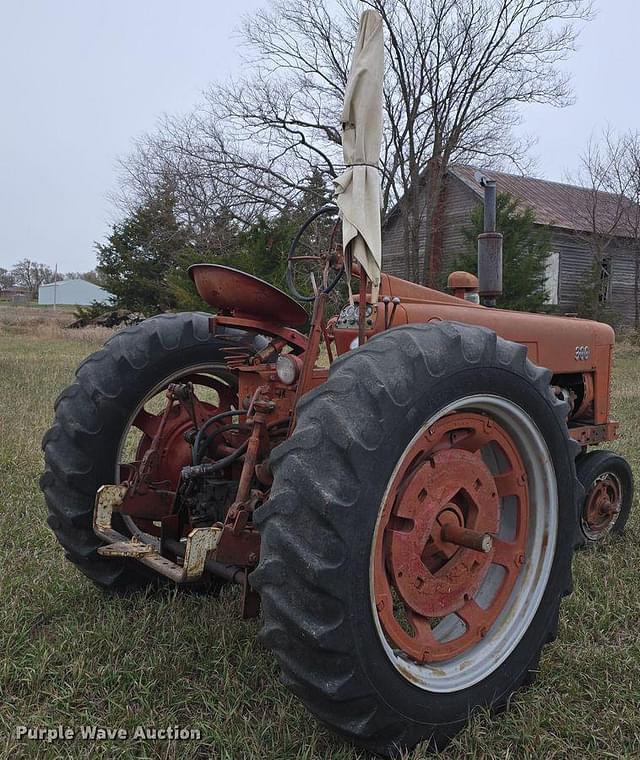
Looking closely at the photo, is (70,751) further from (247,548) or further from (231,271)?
(231,271)

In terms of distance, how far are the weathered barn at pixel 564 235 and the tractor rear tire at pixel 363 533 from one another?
68.5 feet

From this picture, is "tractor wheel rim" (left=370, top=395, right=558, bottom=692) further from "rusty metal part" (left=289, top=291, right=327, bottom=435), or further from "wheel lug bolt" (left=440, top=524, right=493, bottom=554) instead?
"rusty metal part" (left=289, top=291, right=327, bottom=435)

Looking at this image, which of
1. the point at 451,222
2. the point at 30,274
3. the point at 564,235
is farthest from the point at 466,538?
the point at 30,274

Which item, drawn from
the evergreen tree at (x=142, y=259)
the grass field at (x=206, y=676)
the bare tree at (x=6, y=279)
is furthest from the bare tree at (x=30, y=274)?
the grass field at (x=206, y=676)

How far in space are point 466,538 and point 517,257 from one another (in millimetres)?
18178

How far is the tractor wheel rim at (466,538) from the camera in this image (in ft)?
6.79

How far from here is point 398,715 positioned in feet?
6.17

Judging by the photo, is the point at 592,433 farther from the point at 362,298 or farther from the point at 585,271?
the point at 585,271

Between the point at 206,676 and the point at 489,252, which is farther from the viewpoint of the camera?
the point at 489,252

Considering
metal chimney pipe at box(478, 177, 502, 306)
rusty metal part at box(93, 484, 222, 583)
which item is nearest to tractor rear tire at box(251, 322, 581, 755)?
rusty metal part at box(93, 484, 222, 583)

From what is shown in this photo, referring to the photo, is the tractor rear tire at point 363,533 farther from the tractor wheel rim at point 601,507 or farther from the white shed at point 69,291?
the white shed at point 69,291

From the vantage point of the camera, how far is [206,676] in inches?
95.3

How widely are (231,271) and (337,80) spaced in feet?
74.0

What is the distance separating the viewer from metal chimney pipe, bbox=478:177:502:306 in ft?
12.7
